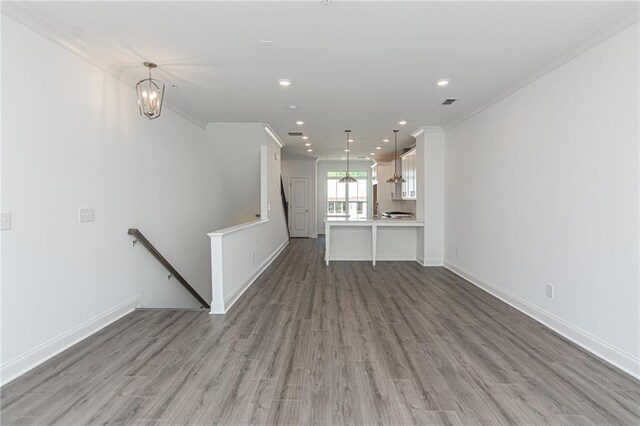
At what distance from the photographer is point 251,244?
4961 mm

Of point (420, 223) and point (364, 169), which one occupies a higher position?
point (364, 169)

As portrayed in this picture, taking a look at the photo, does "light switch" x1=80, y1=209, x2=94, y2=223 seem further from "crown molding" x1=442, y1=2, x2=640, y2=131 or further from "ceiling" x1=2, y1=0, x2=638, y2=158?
"crown molding" x1=442, y1=2, x2=640, y2=131

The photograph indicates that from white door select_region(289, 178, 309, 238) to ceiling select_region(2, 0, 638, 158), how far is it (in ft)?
20.4

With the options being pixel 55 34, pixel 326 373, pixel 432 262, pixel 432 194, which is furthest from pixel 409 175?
pixel 55 34

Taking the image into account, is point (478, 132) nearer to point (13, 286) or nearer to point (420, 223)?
point (420, 223)

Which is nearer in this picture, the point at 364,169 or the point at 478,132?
the point at 478,132

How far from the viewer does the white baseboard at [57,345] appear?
218 cm

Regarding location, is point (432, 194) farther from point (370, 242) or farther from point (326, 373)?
point (326, 373)

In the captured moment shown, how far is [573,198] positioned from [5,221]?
4489mm

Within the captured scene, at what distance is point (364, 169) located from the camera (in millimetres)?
11562

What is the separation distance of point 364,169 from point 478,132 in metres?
7.01

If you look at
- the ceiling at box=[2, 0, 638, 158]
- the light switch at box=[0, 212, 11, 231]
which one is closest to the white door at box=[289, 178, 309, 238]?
the ceiling at box=[2, 0, 638, 158]

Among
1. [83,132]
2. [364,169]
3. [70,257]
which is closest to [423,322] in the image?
[70,257]

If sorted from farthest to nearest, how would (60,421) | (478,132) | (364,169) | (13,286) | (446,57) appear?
(364,169) < (478,132) < (446,57) < (13,286) < (60,421)
